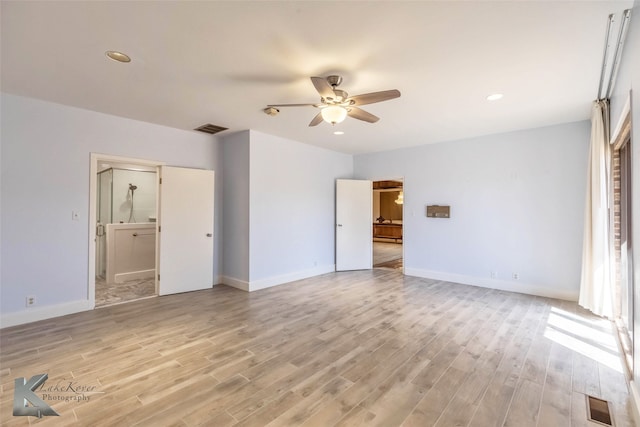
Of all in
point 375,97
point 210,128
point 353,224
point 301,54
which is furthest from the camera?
point 353,224

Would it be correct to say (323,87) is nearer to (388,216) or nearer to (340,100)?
(340,100)

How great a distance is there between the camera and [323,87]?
2527 mm

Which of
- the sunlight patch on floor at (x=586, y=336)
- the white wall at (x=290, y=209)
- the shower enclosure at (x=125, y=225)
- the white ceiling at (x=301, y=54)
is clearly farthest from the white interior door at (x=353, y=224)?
the shower enclosure at (x=125, y=225)

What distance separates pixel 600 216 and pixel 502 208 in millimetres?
1509

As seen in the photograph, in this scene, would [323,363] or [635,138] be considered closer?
[635,138]

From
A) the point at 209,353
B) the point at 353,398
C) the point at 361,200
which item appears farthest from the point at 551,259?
the point at 209,353

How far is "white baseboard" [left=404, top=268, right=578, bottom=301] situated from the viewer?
4.41m

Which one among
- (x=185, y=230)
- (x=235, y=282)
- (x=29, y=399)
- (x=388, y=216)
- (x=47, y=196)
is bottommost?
(x=29, y=399)

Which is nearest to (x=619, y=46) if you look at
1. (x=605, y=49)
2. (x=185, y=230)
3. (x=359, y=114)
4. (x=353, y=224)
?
(x=605, y=49)

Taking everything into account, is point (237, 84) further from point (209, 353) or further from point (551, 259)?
point (551, 259)

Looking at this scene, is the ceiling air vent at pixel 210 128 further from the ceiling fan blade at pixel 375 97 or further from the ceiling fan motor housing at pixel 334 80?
the ceiling fan blade at pixel 375 97

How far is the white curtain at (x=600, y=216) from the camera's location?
3.42 metres

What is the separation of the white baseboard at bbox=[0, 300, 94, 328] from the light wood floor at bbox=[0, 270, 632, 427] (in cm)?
15

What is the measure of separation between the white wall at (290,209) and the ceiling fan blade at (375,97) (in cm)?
253
